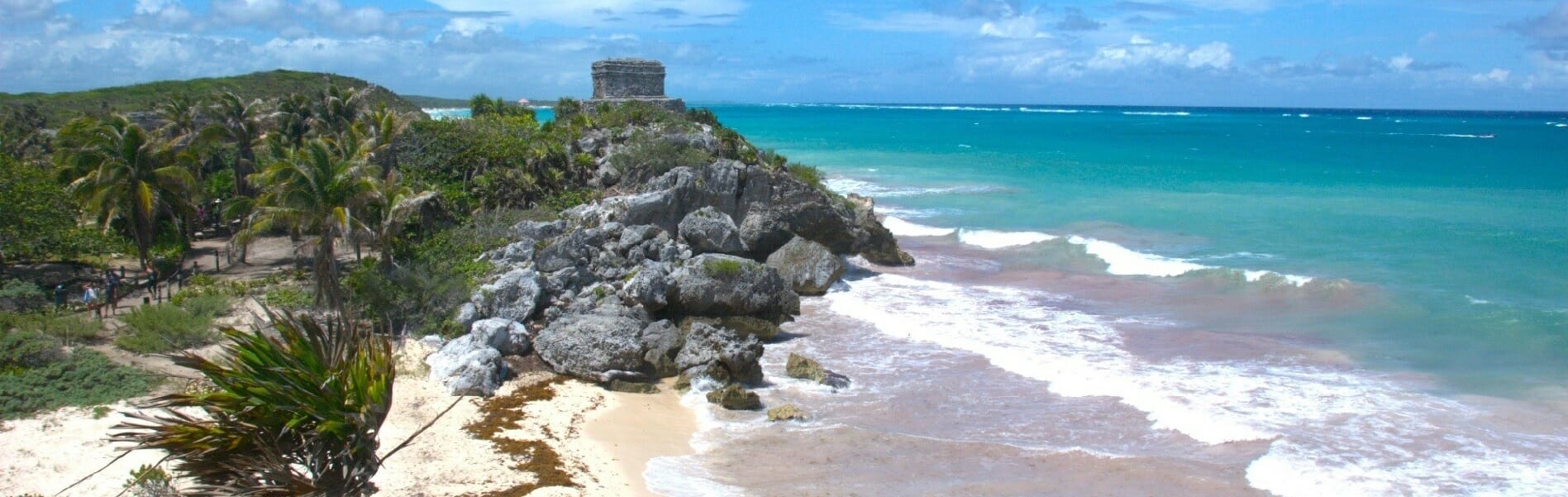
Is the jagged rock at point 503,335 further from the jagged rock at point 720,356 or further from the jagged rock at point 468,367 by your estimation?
the jagged rock at point 720,356

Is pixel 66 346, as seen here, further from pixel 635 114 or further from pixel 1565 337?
pixel 1565 337

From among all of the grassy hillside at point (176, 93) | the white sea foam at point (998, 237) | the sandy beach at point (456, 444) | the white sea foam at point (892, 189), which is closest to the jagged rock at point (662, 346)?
the sandy beach at point (456, 444)

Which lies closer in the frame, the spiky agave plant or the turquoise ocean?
the spiky agave plant

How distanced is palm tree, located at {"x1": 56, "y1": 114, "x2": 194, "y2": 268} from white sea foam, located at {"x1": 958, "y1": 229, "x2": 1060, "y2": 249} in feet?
69.2

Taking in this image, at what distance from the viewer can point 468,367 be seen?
15.9m

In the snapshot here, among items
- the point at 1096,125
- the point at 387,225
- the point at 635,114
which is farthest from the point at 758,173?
the point at 1096,125

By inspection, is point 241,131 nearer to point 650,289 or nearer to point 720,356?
point 650,289

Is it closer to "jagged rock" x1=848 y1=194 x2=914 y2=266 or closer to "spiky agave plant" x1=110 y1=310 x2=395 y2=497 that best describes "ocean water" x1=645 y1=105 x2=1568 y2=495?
"jagged rock" x1=848 y1=194 x2=914 y2=266

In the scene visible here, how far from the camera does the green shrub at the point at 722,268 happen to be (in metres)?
19.5

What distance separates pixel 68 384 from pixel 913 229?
974 inches

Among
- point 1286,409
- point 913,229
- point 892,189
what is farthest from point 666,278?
point 892,189

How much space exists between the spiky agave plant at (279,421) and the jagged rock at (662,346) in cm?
976

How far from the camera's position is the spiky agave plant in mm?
7008

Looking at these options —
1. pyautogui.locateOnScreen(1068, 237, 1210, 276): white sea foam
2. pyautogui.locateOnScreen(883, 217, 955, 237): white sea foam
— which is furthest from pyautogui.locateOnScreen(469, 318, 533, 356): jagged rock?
pyautogui.locateOnScreen(883, 217, 955, 237): white sea foam
